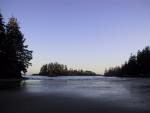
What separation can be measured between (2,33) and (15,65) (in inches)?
285

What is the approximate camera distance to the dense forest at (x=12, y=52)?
5484cm

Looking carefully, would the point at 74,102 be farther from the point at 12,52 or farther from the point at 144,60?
the point at 144,60

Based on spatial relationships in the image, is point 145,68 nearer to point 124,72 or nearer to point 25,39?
point 124,72

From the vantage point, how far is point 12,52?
189ft

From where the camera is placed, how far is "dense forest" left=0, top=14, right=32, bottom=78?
54844 mm

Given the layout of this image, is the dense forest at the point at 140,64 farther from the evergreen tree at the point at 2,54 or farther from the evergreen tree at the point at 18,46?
the evergreen tree at the point at 2,54

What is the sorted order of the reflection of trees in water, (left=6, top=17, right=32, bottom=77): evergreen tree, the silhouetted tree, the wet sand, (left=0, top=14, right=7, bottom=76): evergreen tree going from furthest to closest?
the silhouetted tree → (left=6, top=17, right=32, bottom=77): evergreen tree → (left=0, top=14, right=7, bottom=76): evergreen tree → the reflection of trees in water → the wet sand

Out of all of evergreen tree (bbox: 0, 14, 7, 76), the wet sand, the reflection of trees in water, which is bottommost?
the wet sand

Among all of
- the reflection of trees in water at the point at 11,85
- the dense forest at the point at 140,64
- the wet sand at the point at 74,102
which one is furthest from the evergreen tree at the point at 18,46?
the dense forest at the point at 140,64

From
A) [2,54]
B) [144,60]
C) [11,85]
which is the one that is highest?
[144,60]

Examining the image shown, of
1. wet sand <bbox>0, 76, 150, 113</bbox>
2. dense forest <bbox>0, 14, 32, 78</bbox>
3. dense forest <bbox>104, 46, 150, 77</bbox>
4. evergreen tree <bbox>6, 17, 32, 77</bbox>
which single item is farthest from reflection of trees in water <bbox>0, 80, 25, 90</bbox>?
dense forest <bbox>104, 46, 150, 77</bbox>

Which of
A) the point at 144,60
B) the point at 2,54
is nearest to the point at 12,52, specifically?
the point at 2,54

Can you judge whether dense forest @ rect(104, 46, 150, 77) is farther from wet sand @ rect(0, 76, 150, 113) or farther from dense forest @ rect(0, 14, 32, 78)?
wet sand @ rect(0, 76, 150, 113)

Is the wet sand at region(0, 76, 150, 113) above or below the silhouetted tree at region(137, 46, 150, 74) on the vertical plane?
below
